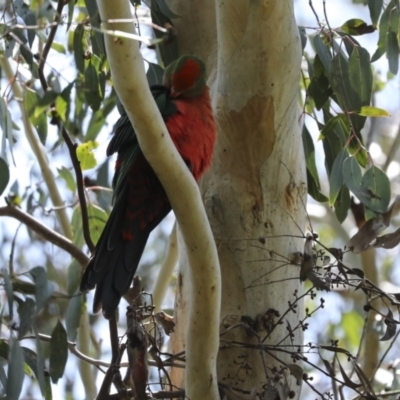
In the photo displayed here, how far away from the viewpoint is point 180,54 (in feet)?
6.61

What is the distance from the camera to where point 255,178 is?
177 centimetres

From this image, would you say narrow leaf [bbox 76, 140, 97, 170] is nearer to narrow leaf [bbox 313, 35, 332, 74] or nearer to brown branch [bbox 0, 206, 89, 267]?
brown branch [bbox 0, 206, 89, 267]

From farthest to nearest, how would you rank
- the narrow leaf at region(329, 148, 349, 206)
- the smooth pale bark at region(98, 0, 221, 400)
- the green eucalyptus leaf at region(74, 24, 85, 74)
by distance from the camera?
the green eucalyptus leaf at region(74, 24, 85, 74), the narrow leaf at region(329, 148, 349, 206), the smooth pale bark at region(98, 0, 221, 400)

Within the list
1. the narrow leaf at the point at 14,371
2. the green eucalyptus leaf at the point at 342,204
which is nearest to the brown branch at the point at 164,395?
the narrow leaf at the point at 14,371

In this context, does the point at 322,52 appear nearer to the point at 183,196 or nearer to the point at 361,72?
the point at 361,72

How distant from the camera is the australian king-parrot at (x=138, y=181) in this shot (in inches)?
67.9

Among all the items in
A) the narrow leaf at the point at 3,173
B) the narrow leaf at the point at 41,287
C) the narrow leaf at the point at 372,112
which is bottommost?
the narrow leaf at the point at 41,287

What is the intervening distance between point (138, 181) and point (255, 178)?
0.99 ft

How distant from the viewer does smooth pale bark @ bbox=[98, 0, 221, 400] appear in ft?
3.95

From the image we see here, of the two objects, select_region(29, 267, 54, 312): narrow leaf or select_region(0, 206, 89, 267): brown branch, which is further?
select_region(0, 206, 89, 267): brown branch

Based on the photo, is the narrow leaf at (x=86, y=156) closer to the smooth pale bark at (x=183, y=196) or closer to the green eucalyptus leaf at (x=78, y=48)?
the green eucalyptus leaf at (x=78, y=48)

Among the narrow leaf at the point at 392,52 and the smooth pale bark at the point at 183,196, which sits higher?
the narrow leaf at the point at 392,52

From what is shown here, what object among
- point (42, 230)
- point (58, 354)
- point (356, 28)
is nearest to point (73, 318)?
point (42, 230)

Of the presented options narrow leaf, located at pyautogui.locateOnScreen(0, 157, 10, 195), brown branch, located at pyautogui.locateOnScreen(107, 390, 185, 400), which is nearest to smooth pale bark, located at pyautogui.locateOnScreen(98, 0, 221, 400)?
brown branch, located at pyautogui.locateOnScreen(107, 390, 185, 400)
